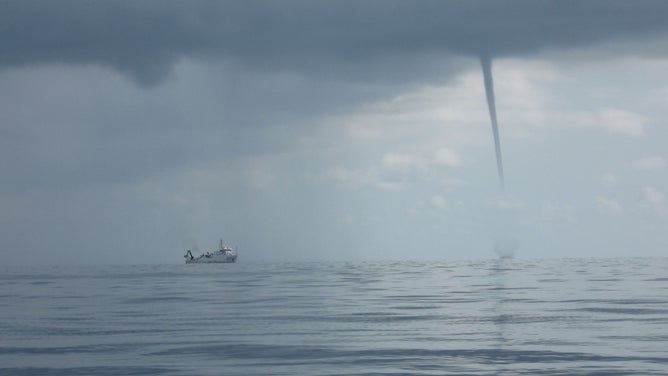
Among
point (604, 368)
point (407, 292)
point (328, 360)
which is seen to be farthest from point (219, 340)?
point (407, 292)

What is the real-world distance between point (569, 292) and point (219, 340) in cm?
5058

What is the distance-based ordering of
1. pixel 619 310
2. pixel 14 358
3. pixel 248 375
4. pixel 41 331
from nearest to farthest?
pixel 248 375 → pixel 14 358 → pixel 41 331 → pixel 619 310

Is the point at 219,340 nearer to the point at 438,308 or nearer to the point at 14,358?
the point at 14,358

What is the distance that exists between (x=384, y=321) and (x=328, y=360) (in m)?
17.7

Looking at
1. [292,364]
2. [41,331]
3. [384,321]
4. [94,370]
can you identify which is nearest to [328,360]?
[292,364]

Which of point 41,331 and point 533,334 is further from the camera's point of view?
point 41,331

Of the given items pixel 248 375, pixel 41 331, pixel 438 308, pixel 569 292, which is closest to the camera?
pixel 248 375

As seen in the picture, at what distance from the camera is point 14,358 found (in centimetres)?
4081

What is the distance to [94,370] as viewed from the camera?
121ft

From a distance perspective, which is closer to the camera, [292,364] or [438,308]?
[292,364]

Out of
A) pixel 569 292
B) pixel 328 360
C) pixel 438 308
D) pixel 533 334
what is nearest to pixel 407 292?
pixel 569 292

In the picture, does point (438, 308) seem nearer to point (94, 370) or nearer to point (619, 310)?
point (619, 310)

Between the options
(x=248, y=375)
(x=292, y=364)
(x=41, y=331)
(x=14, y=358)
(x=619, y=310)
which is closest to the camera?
(x=248, y=375)

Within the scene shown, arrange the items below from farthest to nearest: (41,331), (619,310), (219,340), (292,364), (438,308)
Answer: (438,308) < (619,310) < (41,331) < (219,340) < (292,364)
